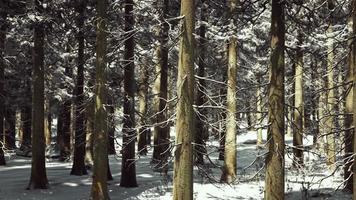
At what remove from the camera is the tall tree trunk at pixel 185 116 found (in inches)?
409

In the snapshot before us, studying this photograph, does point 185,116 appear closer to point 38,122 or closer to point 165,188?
point 165,188

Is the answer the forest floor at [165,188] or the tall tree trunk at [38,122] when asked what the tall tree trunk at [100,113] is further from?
the tall tree trunk at [38,122]

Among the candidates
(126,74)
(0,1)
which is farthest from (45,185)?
(0,1)

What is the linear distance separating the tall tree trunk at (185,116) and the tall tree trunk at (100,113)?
4.93 m

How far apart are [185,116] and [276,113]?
2076 millimetres

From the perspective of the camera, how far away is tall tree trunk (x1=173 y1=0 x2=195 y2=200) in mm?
10398

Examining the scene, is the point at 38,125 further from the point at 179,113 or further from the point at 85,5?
the point at 179,113

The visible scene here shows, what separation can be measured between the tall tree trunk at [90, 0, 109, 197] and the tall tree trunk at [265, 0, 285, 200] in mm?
6083

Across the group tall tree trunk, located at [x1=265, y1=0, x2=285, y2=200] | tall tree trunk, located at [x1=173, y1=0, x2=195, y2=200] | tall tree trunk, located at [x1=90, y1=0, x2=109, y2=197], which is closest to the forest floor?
tall tree trunk, located at [x1=90, y1=0, x2=109, y2=197]

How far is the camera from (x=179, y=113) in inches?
412

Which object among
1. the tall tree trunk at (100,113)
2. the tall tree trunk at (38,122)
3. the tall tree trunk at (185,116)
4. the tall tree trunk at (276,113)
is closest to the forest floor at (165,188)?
the tall tree trunk at (38,122)

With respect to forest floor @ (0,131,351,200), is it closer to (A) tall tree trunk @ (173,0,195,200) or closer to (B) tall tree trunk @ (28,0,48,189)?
(B) tall tree trunk @ (28,0,48,189)

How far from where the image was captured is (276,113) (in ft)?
34.7

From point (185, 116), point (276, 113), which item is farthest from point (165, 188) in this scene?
point (276, 113)
